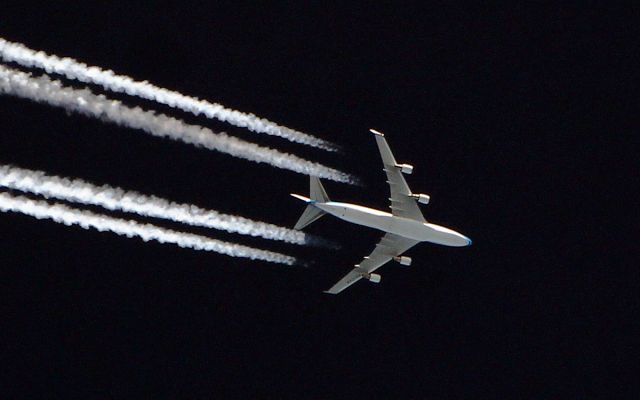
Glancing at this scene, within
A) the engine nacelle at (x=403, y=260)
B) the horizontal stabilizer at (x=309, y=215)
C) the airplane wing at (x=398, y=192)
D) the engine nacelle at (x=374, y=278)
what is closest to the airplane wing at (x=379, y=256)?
the engine nacelle at (x=374, y=278)

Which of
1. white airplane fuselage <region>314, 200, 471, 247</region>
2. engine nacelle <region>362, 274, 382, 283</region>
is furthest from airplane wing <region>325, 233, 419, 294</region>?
white airplane fuselage <region>314, 200, 471, 247</region>

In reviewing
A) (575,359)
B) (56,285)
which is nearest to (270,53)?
(56,285)

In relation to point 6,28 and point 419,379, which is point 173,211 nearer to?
point 6,28

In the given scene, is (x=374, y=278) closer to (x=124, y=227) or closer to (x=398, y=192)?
A: (x=398, y=192)

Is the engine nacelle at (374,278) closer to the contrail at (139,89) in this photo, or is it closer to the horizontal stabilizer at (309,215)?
the horizontal stabilizer at (309,215)

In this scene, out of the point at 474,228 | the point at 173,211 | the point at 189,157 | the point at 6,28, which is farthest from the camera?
the point at 474,228

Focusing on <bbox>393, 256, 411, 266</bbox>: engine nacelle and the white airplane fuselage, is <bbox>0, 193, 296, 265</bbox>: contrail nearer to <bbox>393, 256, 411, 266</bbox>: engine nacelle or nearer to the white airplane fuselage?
the white airplane fuselage
